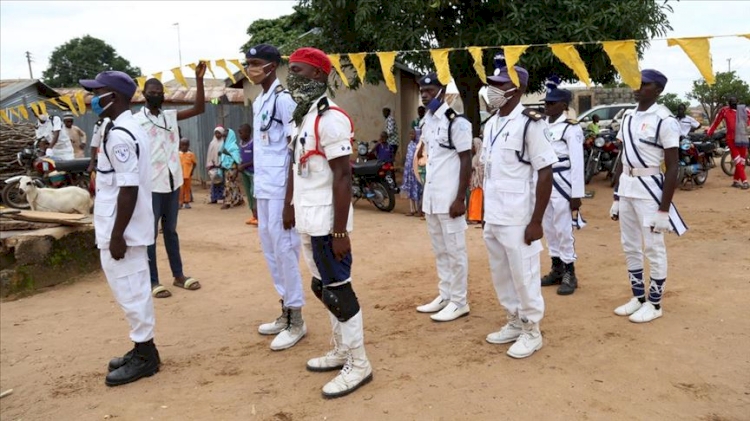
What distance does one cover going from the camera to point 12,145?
1249cm

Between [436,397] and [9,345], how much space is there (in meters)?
3.58

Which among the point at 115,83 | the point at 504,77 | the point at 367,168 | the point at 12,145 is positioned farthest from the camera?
the point at 12,145

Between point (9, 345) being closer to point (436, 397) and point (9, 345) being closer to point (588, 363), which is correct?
point (436, 397)

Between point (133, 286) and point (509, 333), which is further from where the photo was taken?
point (509, 333)

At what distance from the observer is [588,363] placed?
150 inches

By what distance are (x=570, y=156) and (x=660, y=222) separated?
3.87 feet

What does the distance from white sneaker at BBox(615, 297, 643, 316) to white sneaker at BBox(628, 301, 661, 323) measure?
0.26 feet

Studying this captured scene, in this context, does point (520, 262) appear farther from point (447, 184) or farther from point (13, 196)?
point (13, 196)

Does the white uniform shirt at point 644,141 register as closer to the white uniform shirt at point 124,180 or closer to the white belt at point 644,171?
the white belt at point 644,171

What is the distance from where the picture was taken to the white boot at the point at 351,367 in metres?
3.47

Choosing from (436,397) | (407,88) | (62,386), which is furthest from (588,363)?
(407,88)

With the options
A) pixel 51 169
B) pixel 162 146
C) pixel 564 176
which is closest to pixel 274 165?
pixel 162 146

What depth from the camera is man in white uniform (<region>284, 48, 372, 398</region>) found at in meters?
3.34

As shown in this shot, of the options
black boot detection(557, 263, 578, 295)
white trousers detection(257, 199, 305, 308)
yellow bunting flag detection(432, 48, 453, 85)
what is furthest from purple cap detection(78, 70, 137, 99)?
black boot detection(557, 263, 578, 295)
